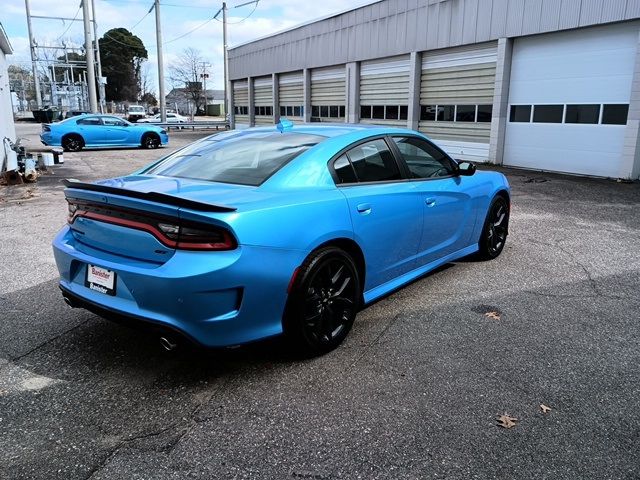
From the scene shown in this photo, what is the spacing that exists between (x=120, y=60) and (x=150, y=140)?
65.8 m

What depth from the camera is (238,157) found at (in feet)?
13.5

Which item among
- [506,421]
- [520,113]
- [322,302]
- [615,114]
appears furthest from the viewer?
[520,113]

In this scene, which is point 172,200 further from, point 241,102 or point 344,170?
point 241,102

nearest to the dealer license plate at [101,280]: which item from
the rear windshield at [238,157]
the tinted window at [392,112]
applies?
the rear windshield at [238,157]

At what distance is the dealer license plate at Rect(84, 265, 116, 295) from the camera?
320 cm

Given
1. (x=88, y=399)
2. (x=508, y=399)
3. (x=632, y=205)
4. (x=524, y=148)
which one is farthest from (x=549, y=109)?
(x=88, y=399)

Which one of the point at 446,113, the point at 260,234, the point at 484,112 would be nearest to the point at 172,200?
the point at 260,234

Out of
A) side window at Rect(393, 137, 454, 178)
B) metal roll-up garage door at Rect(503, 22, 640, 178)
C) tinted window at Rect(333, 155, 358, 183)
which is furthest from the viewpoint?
metal roll-up garage door at Rect(503, 22, 640, 178)

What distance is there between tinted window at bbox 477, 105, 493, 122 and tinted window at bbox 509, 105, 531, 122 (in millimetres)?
784

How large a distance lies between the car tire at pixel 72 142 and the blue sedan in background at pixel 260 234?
18423 mm

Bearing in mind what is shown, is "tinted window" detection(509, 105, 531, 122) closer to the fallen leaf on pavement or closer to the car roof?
the car roof

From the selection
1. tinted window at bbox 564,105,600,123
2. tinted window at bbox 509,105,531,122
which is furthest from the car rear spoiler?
tinted window at bbox 509,105,531,122

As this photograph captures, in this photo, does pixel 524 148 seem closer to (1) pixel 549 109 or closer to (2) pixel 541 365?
(1) pixel 549 109

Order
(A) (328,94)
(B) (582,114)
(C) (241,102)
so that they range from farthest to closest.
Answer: (C) (241,102)
(A) (328,94)
(B) (582,114)
